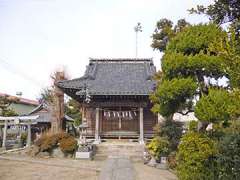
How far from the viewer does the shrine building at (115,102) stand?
64.8 feet

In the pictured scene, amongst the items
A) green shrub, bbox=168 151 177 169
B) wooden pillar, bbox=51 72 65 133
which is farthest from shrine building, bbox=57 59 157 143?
green shrub, bbox=168 151 177 169

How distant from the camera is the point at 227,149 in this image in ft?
26.1

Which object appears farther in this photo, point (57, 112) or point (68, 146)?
point (57, 112)

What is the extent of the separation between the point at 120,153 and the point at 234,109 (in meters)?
12.3

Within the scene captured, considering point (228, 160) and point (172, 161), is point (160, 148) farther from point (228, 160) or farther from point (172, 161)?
point (228, 160)

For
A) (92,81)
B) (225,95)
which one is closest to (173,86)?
(225,95)

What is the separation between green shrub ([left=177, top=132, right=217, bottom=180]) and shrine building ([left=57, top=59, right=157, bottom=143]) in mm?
11108

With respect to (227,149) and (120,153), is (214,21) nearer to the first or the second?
(227,149)

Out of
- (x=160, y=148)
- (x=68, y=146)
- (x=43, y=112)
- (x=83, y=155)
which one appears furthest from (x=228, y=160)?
(x=43, y=112)

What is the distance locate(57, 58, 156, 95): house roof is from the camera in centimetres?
1977

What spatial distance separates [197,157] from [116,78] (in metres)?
15.5

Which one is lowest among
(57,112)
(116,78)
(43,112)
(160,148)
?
(160,148)

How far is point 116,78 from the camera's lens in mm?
22844

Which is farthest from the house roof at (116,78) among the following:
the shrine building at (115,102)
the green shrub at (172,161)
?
the green shrub at (172,161)
